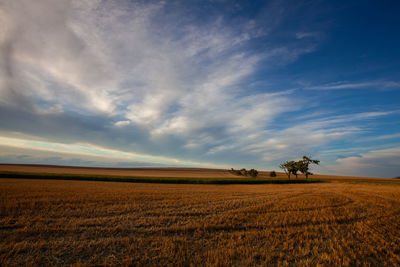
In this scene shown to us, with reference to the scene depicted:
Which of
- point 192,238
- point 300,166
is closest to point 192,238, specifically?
point 192,238

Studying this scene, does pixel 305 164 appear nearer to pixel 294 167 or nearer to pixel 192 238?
pixel 294 167

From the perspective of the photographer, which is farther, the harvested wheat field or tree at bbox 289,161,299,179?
tree at bbox 289,161,299,179

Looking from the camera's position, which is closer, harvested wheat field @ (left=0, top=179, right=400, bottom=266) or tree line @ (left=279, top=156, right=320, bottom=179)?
harvested wheat field @ (left=0, top=179, right=400, bottom=266)

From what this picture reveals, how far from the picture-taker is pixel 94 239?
24.8ft

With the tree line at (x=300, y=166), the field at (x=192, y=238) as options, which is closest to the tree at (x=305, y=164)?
the tree line at (x=300, y=166)

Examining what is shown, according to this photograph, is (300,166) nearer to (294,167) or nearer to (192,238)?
(294,167)

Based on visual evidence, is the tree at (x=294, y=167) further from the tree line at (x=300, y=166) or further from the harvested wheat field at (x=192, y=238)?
the harvested wheat field at (x=192, y=238)

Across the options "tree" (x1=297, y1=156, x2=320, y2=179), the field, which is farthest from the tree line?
the field

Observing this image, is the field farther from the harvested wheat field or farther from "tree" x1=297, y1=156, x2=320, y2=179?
"tree" x1=297, y1=156, x2=320, y2=179

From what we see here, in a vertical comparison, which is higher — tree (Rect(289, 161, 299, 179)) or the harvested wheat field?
tree (Rect(289, 161, 299, 179))

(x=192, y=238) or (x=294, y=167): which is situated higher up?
(x=294, y=167)

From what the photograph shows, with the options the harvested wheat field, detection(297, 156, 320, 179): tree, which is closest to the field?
the harvested wheat field

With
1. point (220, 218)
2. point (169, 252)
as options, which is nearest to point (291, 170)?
point (220, 218)

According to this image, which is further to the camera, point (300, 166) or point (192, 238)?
point (300, 166)
